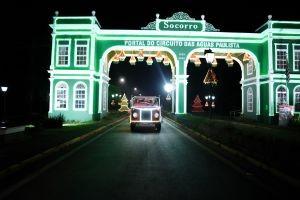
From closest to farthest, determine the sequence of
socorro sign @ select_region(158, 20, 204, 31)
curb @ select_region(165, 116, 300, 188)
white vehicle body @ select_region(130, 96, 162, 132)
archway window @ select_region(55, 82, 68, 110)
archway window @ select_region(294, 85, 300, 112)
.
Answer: curb @ select_region(165, 116, 300, 188)
white vehicle body @ select_region(130, 96, 162, 132)
archway window @ select_region(294, 85, 300, 112)
archway window @ select_region(55, 82, 68, 110)
socorro sign @ select_region(158, 20, 204, 31)

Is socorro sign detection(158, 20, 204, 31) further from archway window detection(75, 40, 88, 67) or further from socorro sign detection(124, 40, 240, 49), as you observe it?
archway window detection(75, 40, 88, 67)

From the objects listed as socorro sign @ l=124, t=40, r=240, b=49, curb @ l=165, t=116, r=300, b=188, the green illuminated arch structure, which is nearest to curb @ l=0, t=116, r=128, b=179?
curb @ l=165, t=116, r=300, b=188

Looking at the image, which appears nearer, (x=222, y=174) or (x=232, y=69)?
(x=222, y=174)

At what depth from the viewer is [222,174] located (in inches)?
354

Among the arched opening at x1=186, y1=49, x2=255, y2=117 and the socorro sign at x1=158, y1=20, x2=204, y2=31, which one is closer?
the socorro sign at x1=158, y1=20, x2=204, y2=31

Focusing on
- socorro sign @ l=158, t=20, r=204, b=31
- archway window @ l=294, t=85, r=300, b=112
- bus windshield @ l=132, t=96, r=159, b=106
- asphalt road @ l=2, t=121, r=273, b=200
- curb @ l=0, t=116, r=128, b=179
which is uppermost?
socorro sign @ l=158, t=20, r=204, b=31

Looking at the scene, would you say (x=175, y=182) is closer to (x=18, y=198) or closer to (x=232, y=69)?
(x=18, y=198)

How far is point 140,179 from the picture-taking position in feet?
27.1

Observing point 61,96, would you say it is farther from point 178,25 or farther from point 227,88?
point 227,88

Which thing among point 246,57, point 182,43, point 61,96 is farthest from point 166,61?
point 61,96

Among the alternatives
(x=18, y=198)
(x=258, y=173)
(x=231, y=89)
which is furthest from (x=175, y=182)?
(x=231, y=89)

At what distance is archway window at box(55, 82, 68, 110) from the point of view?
33.9m

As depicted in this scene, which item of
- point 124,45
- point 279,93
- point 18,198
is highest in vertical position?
point 124,45

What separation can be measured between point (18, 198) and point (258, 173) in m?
5.80
